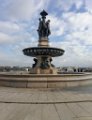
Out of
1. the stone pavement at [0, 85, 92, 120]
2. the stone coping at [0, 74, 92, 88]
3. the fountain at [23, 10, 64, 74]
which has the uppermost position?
the fountain at [23, 10, 64, 74]

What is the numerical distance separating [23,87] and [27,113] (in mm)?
7897

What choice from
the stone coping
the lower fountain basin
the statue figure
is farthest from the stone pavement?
the statue figure

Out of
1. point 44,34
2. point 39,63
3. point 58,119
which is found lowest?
point 58,119

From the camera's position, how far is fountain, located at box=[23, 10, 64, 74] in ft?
75.9

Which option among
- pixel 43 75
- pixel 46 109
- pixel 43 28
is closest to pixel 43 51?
pixel 43 28

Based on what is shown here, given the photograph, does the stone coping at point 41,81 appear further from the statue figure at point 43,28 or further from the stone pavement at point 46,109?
the statue figure at point 43,28

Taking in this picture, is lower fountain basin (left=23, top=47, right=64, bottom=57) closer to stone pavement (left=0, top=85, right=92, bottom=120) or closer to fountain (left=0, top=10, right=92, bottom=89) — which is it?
fountain (left=0, top=10, right=92, bottom=89)

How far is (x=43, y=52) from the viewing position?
2325 cm

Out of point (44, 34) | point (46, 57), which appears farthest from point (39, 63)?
point (44, 34)

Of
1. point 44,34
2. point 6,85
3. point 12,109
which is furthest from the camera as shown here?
point 44,34

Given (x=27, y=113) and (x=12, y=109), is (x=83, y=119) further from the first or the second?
(x=12, y=109)

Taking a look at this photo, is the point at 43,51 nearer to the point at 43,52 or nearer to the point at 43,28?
the point at 43,52

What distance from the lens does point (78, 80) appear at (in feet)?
57.4

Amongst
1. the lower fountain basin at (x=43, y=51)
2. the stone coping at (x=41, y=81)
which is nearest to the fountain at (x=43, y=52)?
the lower fountain basin at (x=43, y=51)
